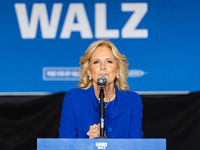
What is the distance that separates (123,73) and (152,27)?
1350 millimetres

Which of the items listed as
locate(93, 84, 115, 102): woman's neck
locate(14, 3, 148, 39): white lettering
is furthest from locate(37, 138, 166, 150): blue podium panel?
locate(14, 3, 148, 39): white lettering

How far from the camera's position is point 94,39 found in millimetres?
3441

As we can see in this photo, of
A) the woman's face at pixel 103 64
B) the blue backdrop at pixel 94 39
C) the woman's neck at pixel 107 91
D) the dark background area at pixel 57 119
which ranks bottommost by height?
the dark background area at pixel 57 119

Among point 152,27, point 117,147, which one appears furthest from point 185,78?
point 117,147

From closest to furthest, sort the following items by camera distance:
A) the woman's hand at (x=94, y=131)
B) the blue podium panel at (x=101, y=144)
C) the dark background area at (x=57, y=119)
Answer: the blue podium panel at (x=101, y=144) < the woman's hand at (x=94, y=131) < the dark background area at (x=57, y=119)

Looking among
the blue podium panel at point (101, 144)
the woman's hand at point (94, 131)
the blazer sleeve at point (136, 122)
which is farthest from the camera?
the blazer sleeve at point (136, 122)

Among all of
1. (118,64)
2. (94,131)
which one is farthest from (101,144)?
(118,64)

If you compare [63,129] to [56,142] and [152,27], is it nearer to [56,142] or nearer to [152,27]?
[56,142]

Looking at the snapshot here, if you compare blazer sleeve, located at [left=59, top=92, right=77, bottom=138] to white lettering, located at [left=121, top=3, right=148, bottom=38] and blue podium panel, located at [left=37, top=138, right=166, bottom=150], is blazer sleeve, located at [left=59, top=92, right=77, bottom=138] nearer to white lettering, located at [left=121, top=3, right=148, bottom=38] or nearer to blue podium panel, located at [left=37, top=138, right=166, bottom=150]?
blue podium panel, located at [left=37, top=138, right=166, bottom=150]

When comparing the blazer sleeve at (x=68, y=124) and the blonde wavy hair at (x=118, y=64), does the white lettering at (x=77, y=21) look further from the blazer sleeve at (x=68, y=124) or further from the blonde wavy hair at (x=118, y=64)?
the blazer sleeve at (x=68, y=124)

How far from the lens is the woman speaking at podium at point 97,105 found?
2105 millimetres

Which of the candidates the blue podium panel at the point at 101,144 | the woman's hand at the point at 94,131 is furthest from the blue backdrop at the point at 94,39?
the blue podium panel at the point at 101,144

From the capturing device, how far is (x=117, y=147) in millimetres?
1254

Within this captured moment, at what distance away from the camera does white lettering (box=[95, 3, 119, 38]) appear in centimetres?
344
